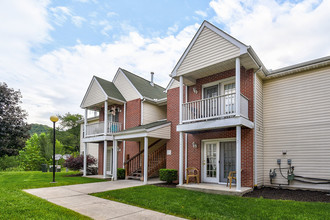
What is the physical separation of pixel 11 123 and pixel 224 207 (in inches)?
896

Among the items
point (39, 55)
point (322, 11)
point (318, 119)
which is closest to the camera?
point (318, 119)

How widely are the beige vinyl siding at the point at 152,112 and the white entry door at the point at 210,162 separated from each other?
5.13 m

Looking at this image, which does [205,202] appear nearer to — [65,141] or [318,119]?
[318,119]

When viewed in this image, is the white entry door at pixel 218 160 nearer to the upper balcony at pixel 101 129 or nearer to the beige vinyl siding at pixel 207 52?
the beige vinyl siding at pixel 207 52

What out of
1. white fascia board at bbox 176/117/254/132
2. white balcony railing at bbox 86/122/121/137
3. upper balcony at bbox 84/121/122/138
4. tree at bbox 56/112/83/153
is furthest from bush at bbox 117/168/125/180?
tree at bbox 56/112/83/153

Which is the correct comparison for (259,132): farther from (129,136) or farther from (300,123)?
(129,136)

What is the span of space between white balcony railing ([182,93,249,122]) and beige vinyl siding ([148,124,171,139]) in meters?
2.03

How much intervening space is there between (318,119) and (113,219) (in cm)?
855

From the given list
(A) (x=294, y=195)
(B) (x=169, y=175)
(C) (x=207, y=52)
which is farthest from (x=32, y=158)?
(A) (x=294, y=195)

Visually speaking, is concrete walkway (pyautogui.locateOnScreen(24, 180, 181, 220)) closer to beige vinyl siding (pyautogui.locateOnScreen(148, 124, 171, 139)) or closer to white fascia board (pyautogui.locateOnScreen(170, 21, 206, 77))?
beige vinyl siding (pyautogui.locateOnScreen(148, 124, 171, 139))

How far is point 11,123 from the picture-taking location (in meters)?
21.7

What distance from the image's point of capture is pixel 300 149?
9227 mm

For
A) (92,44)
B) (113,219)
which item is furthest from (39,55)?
(113,219)

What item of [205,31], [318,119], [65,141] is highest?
[205,31]
